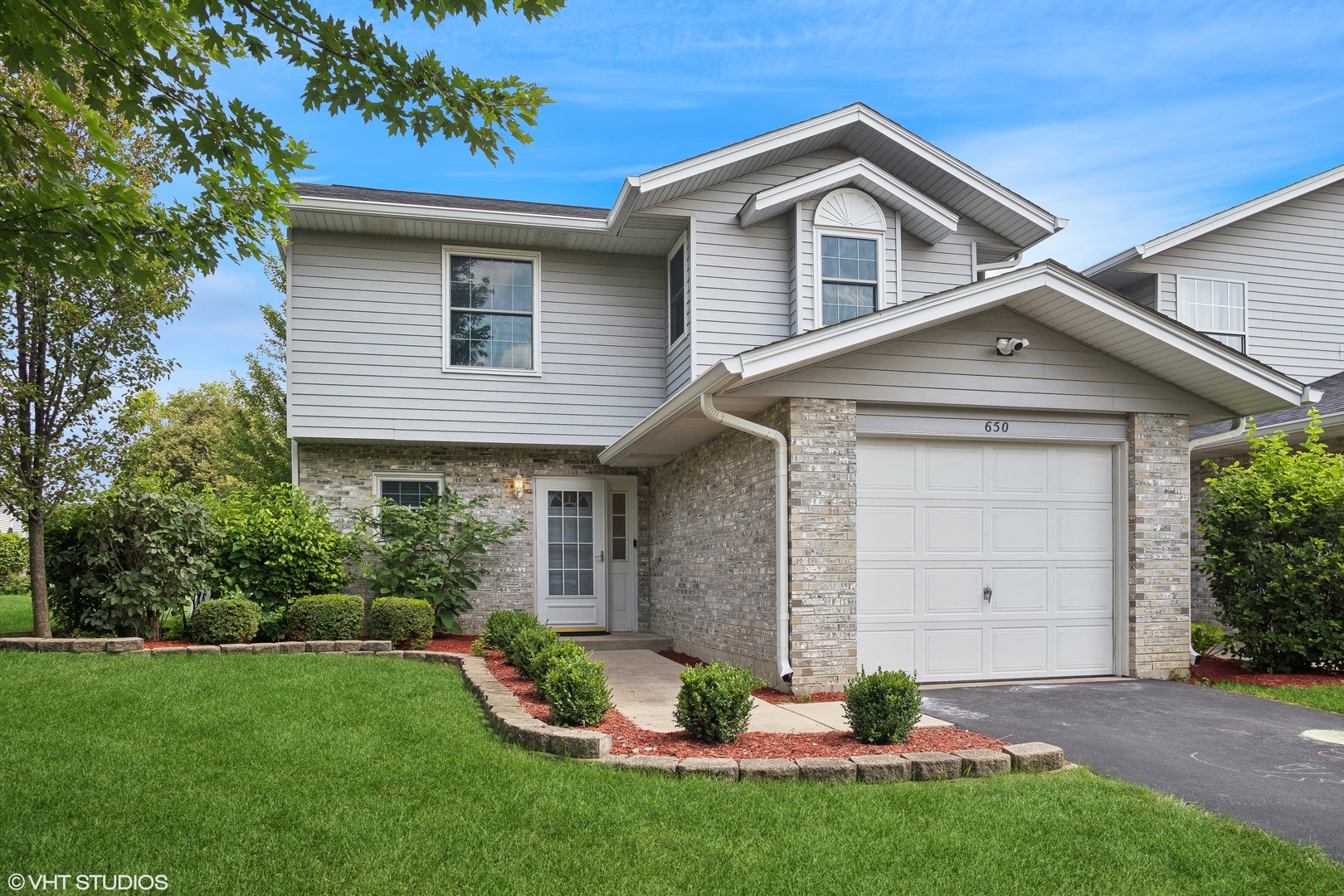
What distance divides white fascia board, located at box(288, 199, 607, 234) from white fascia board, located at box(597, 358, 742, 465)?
3059 millimetres

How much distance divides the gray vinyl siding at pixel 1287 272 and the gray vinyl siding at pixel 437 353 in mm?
7632

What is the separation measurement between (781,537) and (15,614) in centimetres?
1283

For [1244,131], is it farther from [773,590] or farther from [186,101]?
[186,101]

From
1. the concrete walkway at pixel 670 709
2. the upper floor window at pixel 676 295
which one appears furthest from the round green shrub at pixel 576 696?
the upper floor window at pixel 676 295

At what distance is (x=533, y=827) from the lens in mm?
4117

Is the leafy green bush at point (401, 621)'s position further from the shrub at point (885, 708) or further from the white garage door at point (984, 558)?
the shrub at point (885, 708)

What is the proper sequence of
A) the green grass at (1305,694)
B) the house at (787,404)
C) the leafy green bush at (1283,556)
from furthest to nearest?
the leafy green bush at (1283,556) < the house at (787,404) < the green grass at (1305,694)

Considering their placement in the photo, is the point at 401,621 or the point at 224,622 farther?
the point at 401,621

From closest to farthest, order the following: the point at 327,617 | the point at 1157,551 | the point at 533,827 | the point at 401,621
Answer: the point at 533,827 → the point at 1157,551 → the point at 327,617 → the point at 401,621

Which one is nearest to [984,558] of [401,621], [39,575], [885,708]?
[885,708]

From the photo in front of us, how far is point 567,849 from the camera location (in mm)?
3861

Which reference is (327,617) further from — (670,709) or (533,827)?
(533,827)

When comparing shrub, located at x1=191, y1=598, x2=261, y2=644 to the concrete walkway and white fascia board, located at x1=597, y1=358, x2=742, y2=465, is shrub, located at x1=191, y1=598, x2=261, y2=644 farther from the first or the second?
white fascia board, located at x1=597, y1=358, x2=742, y2=465

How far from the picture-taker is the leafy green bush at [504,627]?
955 centimetres
